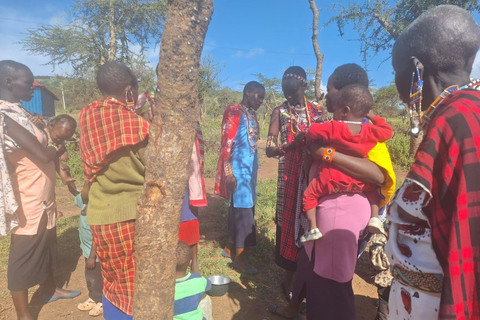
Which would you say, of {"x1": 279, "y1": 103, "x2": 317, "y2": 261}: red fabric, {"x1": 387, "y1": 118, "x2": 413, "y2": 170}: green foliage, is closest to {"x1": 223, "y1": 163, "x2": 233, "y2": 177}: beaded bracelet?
{"x1": 279, "y1": 103, "x2": 317, "y2": 261}: red fabric

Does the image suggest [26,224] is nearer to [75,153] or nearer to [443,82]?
[443,82]

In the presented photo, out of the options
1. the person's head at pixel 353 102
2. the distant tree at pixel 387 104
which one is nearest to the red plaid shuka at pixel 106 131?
the person's head at pixel 353 102

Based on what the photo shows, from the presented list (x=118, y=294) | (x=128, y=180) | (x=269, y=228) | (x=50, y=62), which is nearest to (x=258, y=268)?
(x=269, y=228)

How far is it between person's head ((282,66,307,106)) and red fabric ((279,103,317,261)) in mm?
230

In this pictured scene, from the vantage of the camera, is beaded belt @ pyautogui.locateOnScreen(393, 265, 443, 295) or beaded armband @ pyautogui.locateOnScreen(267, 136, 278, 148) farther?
beaded armband @ pyautogui.locateOnScreen(267, 136, 278, 148)

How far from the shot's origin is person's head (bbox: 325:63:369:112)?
2109mm

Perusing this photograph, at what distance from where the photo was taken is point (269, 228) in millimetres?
4672

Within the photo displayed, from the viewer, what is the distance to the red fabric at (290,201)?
2.62m

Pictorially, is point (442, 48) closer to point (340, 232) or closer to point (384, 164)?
point (384, 164)

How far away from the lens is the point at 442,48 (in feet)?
3.50

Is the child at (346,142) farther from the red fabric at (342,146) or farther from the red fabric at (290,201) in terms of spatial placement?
the red fabric at (290,201)

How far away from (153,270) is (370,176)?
1.38 meters

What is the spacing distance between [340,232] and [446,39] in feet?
3.79

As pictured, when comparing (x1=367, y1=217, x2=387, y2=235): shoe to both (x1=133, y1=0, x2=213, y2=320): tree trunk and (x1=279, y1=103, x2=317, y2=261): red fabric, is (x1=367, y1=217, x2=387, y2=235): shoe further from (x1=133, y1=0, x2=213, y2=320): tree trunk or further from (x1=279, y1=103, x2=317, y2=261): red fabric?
(x1=133, y1=0, x2=213, y2=320): tree trunk
